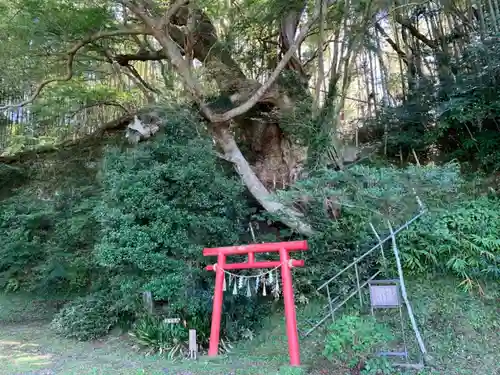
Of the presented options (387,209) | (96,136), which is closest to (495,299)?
(387,209)

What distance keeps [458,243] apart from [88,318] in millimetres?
6101

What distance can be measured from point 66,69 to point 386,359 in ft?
26.7

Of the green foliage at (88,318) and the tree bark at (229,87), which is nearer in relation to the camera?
the green foliage at (88,318)

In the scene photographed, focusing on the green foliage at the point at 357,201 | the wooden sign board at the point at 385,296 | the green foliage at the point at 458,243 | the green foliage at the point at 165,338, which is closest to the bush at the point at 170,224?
the green foliage at the point at 165,338

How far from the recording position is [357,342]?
3762 millimetres

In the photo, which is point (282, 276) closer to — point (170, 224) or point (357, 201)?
point (357, 201)

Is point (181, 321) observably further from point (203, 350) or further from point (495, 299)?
point (495, 299)

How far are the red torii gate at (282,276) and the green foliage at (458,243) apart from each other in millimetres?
1948

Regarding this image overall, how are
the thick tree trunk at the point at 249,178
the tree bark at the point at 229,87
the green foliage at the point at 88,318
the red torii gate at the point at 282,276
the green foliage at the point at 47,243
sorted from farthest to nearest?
the green foliage at the point at 47,243
the tree bark at the point at 229,87
the thick tree trunk at the point at 249,178
the green foliage at the point at 88,318
the red torii gate at the point at 282,276

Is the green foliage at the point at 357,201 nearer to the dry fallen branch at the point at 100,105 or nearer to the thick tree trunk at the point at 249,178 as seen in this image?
the thick tree trunk at the point at 249,178

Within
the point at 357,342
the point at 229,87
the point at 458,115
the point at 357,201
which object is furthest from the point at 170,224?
the point at 458,115

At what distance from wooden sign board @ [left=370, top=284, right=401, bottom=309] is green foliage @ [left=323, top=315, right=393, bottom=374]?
17.4 inches

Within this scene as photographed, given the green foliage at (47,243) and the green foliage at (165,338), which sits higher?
the green foliage at (47,243)

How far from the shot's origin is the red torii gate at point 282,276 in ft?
14.4
